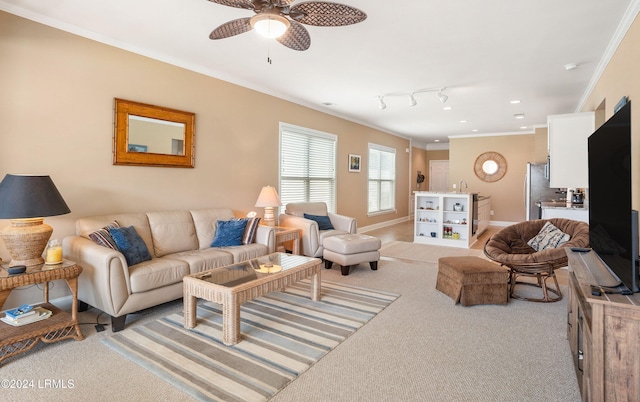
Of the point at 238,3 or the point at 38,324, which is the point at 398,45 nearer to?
the point at 238,3

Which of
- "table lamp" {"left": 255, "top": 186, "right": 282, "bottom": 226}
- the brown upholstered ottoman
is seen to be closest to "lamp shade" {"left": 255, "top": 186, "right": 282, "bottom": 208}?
"table lamp" {"left": 255, "top": 186, "right": 282, "bottom": 226}

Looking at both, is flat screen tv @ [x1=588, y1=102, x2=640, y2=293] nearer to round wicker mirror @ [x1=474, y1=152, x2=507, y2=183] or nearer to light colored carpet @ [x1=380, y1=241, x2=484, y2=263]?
light colored carpet @ [x1=380, y1=241, x2=484, y2=263]

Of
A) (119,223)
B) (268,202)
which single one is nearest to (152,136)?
(119,223)

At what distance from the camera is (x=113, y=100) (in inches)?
138

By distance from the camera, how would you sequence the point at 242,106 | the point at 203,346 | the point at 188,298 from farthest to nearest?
the point at 242,106 < the point at 188,298 < the point at 203,346

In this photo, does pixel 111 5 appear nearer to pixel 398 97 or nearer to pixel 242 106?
pixel 242 106

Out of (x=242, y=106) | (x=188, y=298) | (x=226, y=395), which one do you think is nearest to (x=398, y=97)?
(x=242, y=106)

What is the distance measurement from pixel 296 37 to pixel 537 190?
6.46m

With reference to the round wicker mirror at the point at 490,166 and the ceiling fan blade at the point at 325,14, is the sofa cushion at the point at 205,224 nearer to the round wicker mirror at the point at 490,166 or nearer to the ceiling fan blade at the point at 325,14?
the ceiling fan blade at the point at 325,14

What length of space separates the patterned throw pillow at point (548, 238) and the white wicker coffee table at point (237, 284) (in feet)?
7.93

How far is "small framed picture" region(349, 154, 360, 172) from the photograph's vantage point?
741cm

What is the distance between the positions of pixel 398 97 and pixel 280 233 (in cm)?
298

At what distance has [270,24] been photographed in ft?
7.50

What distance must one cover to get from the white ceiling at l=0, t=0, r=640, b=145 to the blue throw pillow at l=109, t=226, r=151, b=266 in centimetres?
186
